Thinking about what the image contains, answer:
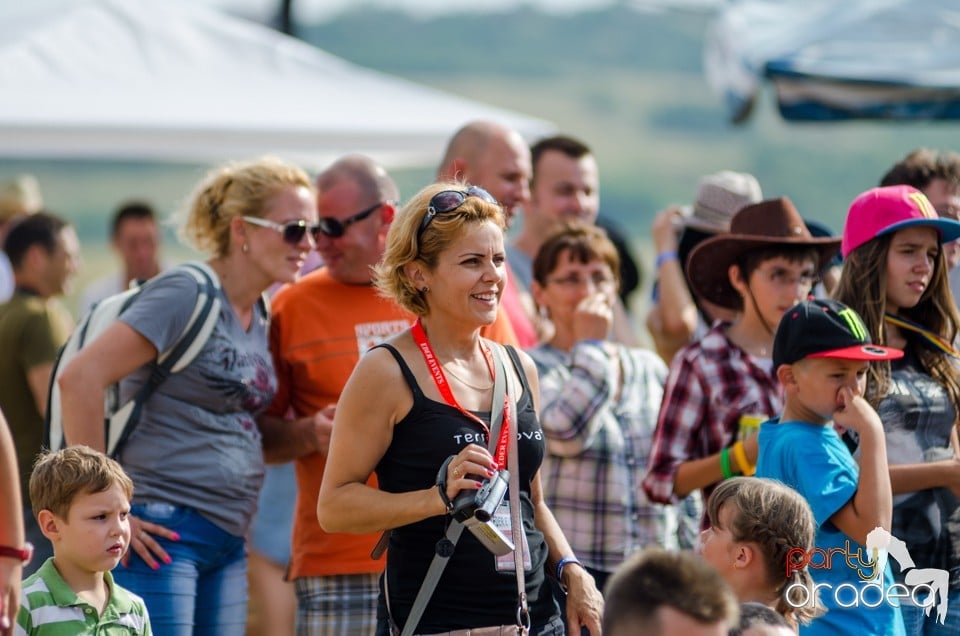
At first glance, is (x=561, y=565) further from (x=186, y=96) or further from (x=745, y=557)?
(x=186, y=96)

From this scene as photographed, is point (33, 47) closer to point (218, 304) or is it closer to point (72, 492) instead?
point (218, 304)

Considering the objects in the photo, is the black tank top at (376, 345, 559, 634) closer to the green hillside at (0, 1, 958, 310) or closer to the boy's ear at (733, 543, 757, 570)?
the boy's ear at (733, 543, 757, 570)

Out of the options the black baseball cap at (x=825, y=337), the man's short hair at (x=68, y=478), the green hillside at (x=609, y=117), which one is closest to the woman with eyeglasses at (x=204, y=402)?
the man's short hair at (x=68, y=478)

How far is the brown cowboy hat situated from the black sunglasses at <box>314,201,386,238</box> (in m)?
1.16

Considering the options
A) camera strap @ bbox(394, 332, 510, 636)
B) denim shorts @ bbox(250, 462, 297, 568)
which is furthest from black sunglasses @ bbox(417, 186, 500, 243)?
denim shorts @ bbox(250, 462, 297, 568)

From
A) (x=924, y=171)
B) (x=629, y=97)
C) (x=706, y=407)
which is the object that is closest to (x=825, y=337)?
(x=706, y=407)

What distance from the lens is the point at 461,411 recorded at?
329 cm

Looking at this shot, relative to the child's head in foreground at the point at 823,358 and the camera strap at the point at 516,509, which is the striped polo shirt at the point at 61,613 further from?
the child's head in foreground at the point at 823,358

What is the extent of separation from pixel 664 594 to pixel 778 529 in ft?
2.61

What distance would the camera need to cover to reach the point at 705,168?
63906 millimetres

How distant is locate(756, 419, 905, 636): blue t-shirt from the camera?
3.67 metres

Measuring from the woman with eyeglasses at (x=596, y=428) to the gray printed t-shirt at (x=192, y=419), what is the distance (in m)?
1.10

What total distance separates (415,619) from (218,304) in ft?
4.70

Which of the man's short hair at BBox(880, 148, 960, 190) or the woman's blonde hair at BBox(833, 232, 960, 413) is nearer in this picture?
the woman's blonde hair at BBox(833, 232, 960, 413)
